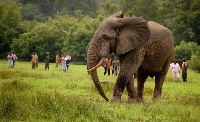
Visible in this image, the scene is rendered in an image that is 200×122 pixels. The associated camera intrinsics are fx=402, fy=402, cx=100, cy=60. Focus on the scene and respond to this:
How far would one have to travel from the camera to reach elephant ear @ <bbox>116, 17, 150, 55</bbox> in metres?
12.4

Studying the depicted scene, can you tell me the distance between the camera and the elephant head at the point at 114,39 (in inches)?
468

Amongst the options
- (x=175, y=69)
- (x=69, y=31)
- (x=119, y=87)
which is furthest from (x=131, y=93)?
(x=69, y=31)

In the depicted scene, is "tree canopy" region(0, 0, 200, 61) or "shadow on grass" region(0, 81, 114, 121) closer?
"shadow on grass" region(0, 81, 114, 121)

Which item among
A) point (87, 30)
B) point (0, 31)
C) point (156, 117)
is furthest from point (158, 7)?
point (156, 117)

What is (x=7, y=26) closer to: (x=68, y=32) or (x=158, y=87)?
(x=68, y=32)

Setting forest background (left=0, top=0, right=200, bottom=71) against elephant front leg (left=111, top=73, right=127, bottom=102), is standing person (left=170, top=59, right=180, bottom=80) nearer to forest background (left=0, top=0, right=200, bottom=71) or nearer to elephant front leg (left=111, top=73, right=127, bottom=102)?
elephant front leg (left=111, top=73, right=127, bottom=102)

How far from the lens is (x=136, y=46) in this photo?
496 inches

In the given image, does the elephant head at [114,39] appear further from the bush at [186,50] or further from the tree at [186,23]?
the tree at [186,23]

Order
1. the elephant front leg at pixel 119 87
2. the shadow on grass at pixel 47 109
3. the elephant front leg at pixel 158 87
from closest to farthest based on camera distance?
the shadow on grass at pixel 47 109 < the elephant front leg at pixel 119 87 < the elephant front leg at pixel 158 87

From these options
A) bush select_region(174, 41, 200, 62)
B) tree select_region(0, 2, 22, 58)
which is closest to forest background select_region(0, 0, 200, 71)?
tree select_region(0, 2, 22, 58)

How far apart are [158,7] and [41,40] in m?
21.9

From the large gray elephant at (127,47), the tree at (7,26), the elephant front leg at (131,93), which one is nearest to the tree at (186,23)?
the tree at (7,26)

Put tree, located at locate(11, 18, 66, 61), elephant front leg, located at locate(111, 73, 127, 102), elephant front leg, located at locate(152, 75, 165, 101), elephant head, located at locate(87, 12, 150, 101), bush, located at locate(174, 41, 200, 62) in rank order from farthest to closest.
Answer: tree, located at locate(11, 18, 66, 61) → bush, located at locate(174, 41, 200, 62) → elephant front leg, located at locate(152, 75, 165, 101) → elephant front leg, located at locate(111, 73, 127, 102) → elephant head, located at locate(87, 12, 150, 101)

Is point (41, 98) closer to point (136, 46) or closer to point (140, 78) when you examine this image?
point (136, 46)
